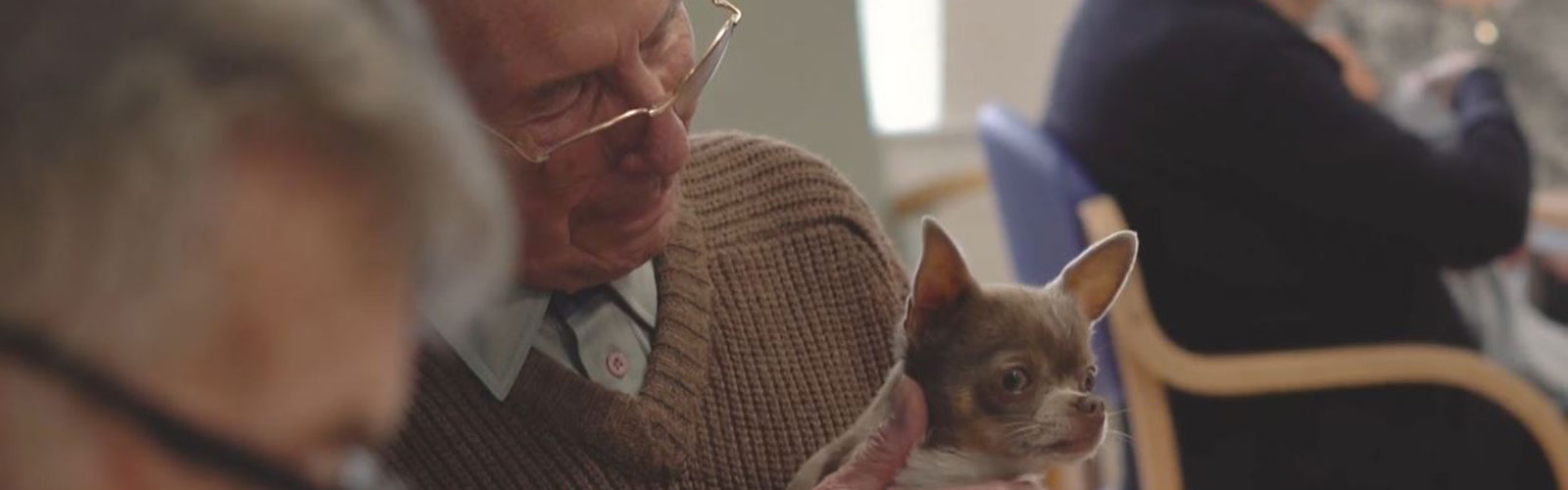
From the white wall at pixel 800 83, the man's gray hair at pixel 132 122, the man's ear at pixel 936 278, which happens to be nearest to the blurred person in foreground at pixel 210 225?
the man's gray hair at pixel 132 122

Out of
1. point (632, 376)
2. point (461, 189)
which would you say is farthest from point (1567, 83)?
point (461, 189)

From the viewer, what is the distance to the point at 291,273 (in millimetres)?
337

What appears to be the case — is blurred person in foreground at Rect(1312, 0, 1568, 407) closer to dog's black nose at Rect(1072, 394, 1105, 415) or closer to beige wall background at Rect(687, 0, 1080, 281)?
beige wall background at Rect(687, 0, 1080, 281)

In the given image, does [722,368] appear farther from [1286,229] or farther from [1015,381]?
[1286,229]

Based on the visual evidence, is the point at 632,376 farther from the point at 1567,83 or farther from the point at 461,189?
the point at 1567,83

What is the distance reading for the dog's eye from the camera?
34.3 inches

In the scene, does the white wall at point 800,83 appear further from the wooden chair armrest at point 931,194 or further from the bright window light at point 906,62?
the bright window light at point 906,62

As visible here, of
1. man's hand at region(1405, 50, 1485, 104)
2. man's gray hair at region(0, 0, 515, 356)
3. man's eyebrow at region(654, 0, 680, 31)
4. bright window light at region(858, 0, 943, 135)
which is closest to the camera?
man's gray hair at region(0, 0, 515, 356)

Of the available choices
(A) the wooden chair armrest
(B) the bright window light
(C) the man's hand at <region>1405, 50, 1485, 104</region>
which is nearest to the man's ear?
(C) the man's hand at <region>1405, 50, 1485, 104</region>

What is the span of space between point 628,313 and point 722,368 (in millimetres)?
73

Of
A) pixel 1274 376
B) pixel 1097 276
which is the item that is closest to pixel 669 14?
pixel 1097 276

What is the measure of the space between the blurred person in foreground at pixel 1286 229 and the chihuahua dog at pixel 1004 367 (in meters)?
1.12

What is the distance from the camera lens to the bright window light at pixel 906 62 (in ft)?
10.8

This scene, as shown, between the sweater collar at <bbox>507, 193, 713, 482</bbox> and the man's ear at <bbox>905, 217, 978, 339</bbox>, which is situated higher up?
the man's ear at <bbox>905, 217, 978, 339</bbox>
